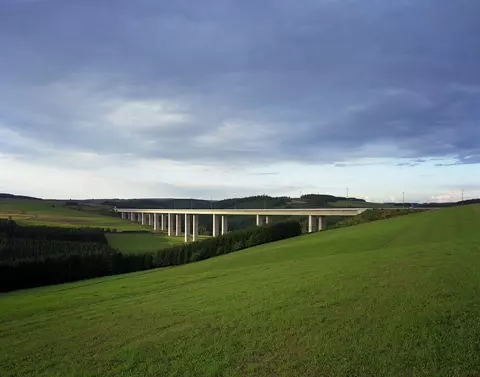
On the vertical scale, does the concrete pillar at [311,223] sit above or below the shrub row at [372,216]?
below

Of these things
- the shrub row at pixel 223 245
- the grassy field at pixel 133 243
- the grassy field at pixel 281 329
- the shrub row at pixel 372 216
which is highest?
the shrub row at pixel 372 216

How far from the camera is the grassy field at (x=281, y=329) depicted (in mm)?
11906

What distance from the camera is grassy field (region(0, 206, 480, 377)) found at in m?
11.9

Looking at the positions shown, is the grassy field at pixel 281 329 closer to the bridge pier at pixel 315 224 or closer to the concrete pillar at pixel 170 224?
the bridge pier at pixel 315 224

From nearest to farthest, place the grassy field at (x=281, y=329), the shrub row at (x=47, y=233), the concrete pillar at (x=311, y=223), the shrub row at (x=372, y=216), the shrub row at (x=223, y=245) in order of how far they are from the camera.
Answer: the grassy field at (x=281, y=329), the shrub row at (x=223, y=245), the shrub row at (x=372, y=216), the concrete pillar at (x=311, y=223), the shrub row at (x=47, y=233)

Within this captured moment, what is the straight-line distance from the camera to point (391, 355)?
11.8 metres

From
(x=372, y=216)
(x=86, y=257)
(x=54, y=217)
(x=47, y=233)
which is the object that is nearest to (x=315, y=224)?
(x=372, y=216)

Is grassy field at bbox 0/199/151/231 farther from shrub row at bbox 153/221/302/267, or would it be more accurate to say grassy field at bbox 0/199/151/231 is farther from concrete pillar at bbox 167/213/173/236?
shrub row at bbox 153/221/302/267

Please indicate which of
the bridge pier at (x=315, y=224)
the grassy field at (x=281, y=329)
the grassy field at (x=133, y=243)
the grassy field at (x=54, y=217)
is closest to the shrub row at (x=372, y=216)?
the bridge pier at (x=315, y=224)

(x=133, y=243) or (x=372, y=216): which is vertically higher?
(x=372, y=216)

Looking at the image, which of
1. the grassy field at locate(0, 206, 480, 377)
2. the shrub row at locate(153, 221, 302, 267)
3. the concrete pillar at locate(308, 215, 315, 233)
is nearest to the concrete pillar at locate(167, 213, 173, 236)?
the concrete pillar at locate(308, 215, 315, 233)

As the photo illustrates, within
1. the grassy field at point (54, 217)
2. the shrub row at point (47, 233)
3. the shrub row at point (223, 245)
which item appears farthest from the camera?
the grassy field at point (54, 217)

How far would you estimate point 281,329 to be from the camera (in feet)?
48.5

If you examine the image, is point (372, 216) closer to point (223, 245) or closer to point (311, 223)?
point (311, 223)
